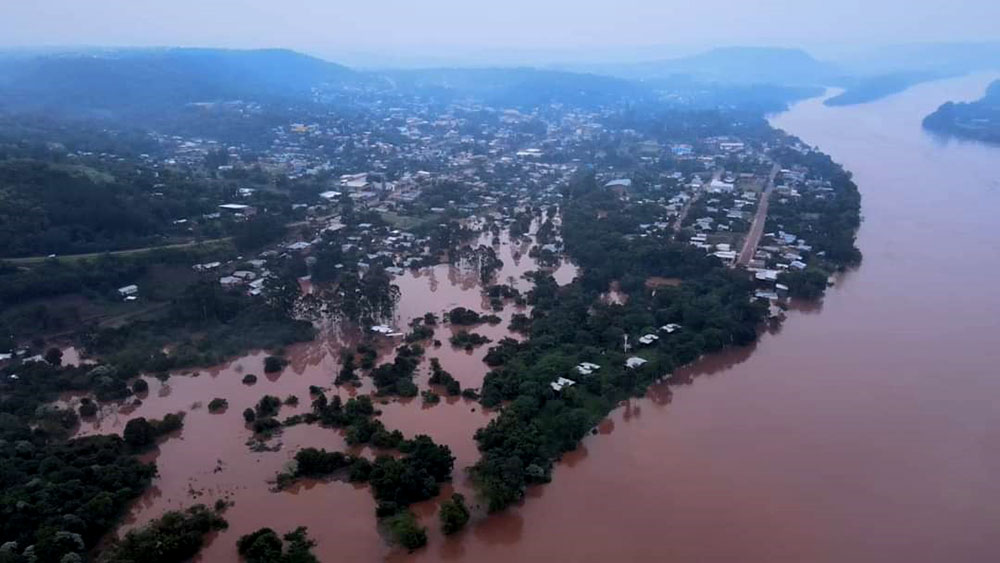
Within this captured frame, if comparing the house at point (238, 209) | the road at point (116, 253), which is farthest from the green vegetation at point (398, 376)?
the house at point (238, 209)

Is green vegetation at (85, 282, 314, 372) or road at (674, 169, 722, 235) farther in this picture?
road at (674, 169, 722, 235)

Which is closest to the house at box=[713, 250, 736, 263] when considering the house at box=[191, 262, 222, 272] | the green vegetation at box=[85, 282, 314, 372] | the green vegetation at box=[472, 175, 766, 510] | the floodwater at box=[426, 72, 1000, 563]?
the green vegetation at box=[472, 175, 766, 510]

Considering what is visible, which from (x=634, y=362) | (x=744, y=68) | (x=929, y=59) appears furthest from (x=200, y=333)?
(x=929, y=59)

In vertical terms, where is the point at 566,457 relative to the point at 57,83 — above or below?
below

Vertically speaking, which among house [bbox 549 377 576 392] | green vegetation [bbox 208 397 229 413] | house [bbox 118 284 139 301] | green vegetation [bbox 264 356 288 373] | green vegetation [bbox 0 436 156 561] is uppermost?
house [bbox 549 377 576 392]

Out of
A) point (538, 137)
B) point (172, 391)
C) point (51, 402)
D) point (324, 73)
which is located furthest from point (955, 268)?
point (324, 73)

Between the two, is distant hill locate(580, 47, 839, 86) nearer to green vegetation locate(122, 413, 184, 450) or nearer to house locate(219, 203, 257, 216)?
house locate(219, 203, 257, 216)

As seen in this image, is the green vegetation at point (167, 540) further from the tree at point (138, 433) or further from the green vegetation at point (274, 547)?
the tree at point (138, 433)

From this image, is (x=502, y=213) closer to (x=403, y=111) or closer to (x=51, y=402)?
(x=51, y=402)
